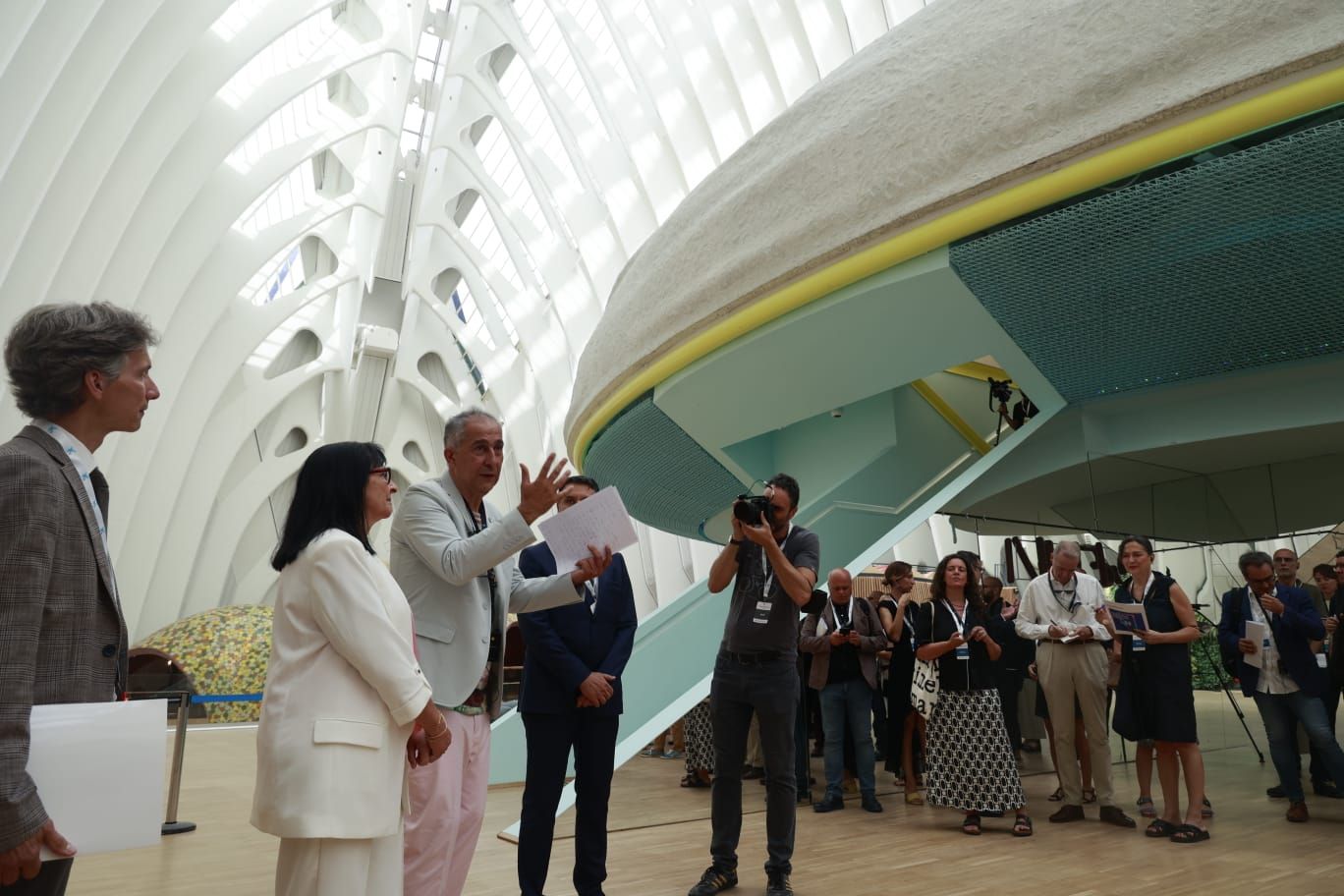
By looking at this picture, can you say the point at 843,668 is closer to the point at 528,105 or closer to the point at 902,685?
the point at 902,685

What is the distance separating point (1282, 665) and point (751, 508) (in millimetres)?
3700

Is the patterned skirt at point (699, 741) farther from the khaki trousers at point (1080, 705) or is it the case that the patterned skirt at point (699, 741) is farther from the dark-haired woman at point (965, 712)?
the khaki trousers at point (1080, 705)

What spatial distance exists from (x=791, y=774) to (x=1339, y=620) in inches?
157

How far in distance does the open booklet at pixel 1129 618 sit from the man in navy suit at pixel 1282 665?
2.88 feet

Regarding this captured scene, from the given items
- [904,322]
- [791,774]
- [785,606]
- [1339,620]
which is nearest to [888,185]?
[904,322]

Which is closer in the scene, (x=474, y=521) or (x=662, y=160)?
(x=474, y=521)

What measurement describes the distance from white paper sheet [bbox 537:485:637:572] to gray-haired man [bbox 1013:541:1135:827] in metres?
3.41

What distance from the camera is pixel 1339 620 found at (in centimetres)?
565

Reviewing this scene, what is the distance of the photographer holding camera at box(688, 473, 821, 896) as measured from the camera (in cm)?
379

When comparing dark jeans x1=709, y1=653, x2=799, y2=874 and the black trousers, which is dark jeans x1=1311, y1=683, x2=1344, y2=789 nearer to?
dark jeans x1=709, y1=653, x2=799, y2=874

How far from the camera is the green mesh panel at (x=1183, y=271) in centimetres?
438

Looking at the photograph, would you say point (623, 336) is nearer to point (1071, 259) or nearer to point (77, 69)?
point (1071, 259)

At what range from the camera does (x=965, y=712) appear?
5.42 m

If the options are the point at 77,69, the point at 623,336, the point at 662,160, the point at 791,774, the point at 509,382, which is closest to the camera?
the point at 791,774
